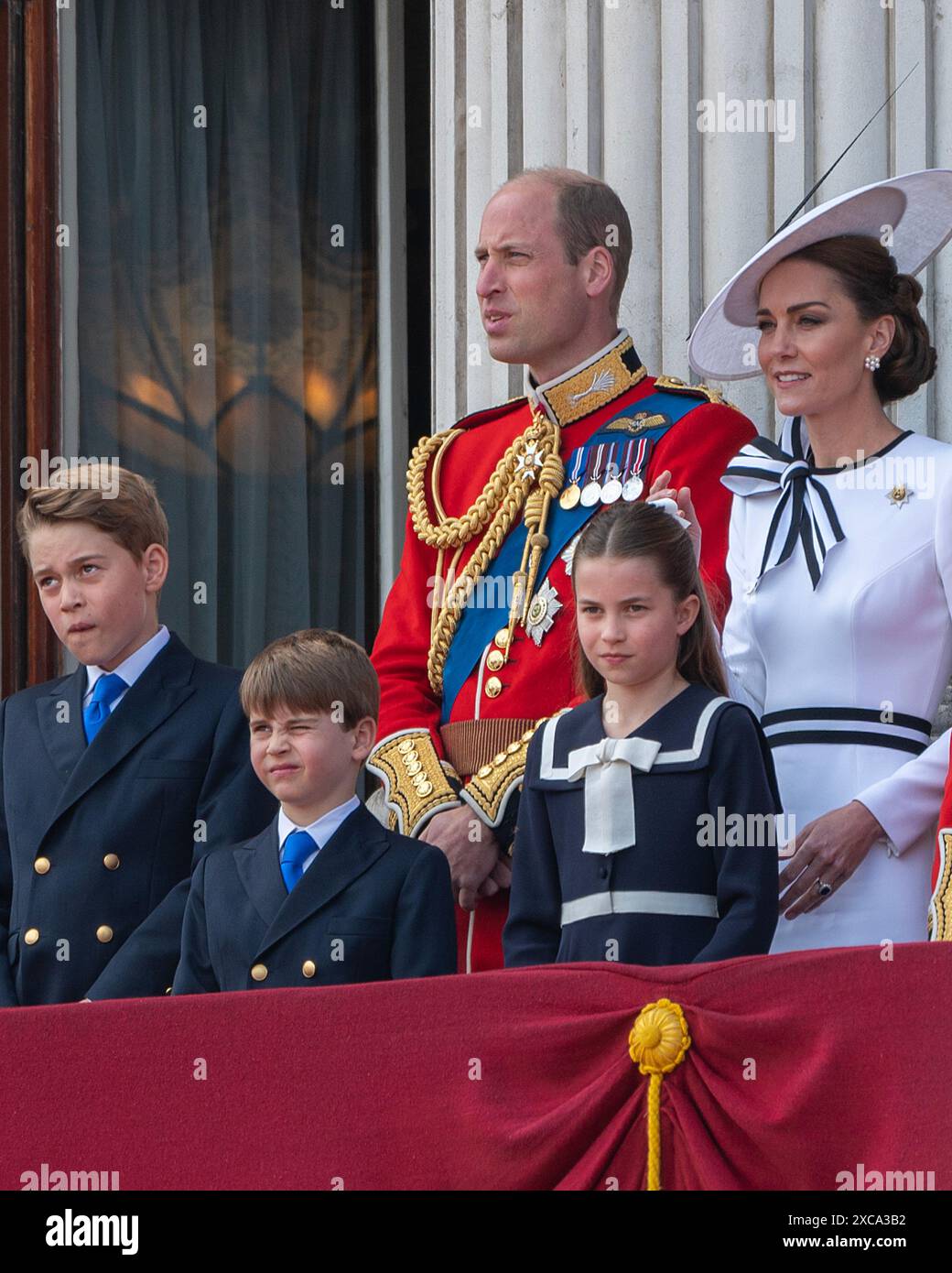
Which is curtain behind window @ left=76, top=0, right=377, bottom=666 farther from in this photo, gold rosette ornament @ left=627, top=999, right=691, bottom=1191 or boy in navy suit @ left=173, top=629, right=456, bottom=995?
gold rosette ornament @ left=627, top=999, right=691, bottom=1191

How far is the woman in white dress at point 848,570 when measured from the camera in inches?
144

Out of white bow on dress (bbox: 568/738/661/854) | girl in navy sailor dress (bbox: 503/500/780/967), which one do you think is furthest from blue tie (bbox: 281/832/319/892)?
white bow on dress (bbox: 568/738/661/854)

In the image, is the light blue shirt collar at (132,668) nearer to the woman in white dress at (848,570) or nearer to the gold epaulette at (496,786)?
the gold epaulette at (496,786)

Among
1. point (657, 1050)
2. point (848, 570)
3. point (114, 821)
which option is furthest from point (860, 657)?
point (114, 821)

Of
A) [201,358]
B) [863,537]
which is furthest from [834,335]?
[201,358]

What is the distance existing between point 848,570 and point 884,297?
48 cm

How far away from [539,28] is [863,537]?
2.26 m

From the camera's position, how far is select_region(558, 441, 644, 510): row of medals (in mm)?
4270

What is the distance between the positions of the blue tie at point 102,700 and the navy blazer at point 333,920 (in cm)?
50

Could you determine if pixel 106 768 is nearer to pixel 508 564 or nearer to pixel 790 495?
pixel 508 564

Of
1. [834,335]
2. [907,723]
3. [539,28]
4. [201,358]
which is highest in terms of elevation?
[539,28]

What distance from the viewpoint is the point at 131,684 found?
13.3 ft

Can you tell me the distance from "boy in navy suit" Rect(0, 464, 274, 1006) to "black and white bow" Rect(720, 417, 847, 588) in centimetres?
93
